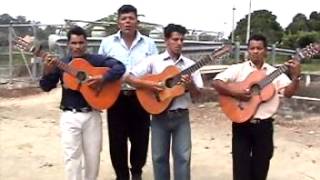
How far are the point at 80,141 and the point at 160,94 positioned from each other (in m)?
0.82

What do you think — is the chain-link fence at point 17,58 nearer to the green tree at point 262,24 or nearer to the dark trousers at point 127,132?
the dark trousers at point 127,132

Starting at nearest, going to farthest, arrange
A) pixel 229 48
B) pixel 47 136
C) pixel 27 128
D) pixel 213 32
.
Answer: pixel 229 48, pixel 47 136, pixel 27 128, pixel 213 32

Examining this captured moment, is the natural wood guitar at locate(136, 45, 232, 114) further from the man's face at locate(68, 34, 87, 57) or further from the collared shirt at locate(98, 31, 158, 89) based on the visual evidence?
the man's face at locate(68, 34, 87, 57)

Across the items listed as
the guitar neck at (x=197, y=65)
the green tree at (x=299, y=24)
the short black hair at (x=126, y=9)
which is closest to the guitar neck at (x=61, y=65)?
the short black hair at (x=126, y=9)

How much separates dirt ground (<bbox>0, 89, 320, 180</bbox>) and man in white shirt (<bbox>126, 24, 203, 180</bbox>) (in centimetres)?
122

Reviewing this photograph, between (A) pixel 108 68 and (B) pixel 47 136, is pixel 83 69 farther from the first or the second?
(B) pixel 47 136

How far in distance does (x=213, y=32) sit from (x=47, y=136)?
44.5ft

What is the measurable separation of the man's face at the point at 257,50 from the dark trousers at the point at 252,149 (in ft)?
1.75

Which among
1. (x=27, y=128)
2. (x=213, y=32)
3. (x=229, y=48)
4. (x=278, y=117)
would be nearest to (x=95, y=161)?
Answer: (x=229, y=48)

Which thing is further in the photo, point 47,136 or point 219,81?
point 47,136

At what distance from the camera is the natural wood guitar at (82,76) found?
521 centimetres

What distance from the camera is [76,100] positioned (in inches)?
207

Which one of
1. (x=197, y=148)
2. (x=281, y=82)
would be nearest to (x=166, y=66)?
(x=281, y=82)

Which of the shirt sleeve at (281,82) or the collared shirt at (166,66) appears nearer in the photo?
the shirt sleeve at (281,82)
